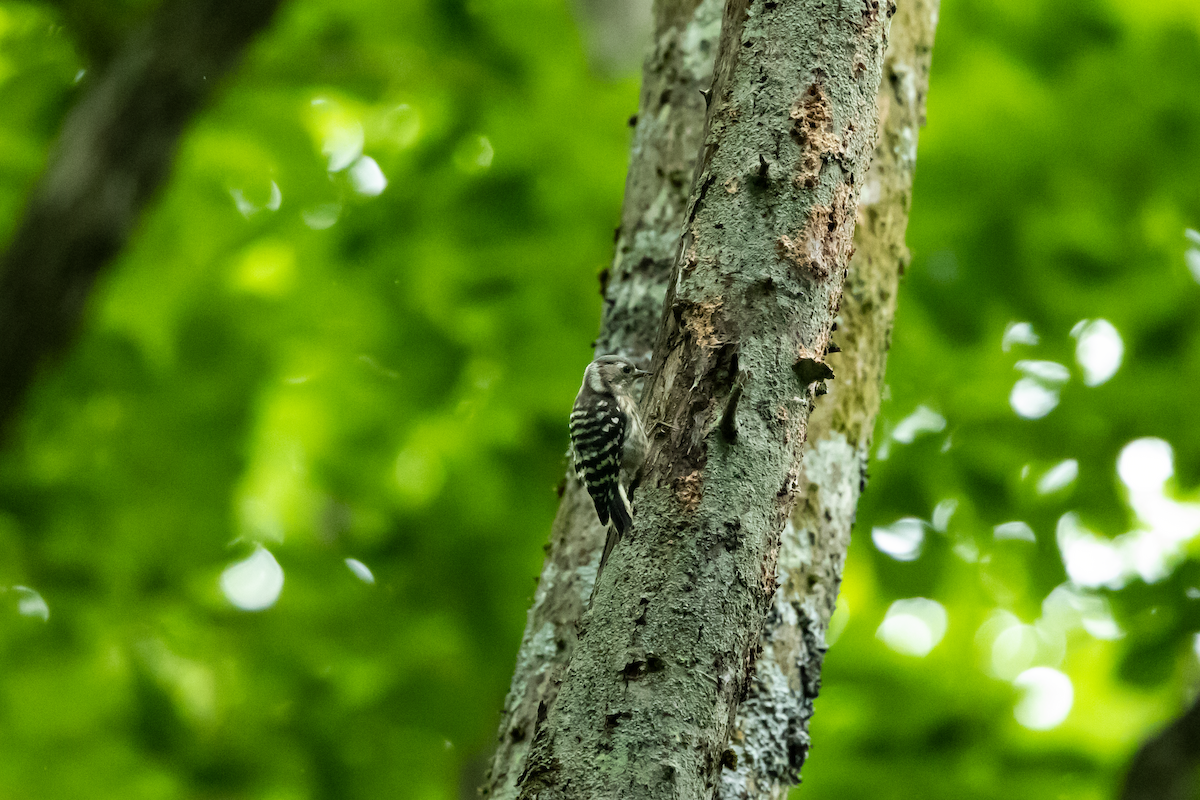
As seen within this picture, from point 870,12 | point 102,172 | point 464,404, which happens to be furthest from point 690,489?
point 464,404

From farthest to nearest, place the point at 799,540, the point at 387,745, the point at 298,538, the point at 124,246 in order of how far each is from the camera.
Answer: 1. the point at 298,538
2. the point at 387,745
3. the point at 124,246
4. the point at 799,540

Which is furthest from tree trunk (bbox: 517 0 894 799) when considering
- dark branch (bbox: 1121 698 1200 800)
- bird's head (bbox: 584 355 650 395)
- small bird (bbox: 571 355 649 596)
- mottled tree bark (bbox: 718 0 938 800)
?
dark branch (bbox: 1121 698 1200 800)

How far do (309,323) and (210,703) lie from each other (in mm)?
2229

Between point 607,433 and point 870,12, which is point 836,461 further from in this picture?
point 870,12

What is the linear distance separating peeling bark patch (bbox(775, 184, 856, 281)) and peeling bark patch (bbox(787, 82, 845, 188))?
2.6 inches

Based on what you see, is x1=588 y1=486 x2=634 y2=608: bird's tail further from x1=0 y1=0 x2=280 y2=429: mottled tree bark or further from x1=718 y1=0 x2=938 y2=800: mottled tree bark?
x1=0 y1=0 x2=280 y2=429: mottled tree bark

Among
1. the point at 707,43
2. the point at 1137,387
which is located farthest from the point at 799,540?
the point at 1137,387

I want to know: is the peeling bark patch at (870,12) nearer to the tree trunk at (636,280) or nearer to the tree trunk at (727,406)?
the tree trunk at (727,406)

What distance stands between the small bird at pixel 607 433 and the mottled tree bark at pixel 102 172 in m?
1.81

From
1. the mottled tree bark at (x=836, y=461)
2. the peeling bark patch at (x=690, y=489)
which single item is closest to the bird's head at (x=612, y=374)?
the mottled tree bark at (x=836, y=461)

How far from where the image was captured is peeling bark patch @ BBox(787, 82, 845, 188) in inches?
80.2

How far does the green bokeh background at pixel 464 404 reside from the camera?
5254mm

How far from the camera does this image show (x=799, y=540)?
2.74 m

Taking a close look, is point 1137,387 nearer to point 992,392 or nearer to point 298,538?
point 992,392
